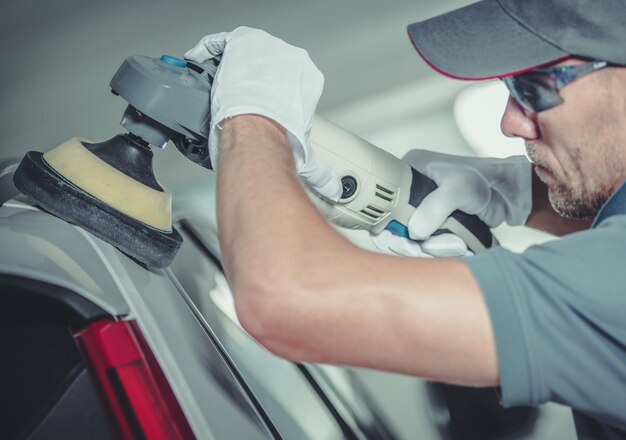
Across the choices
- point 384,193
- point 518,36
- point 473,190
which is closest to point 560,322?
point 518,36

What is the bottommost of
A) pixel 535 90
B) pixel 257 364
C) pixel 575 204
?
pixel 257 364

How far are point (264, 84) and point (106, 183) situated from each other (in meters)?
0.34

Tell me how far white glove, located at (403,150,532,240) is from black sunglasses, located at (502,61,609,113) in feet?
1.55

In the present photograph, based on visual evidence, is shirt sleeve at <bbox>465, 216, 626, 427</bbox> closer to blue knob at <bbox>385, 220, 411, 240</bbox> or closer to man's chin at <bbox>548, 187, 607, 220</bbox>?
man's chin at <bbox>548, 187, 607, 220</bbox>

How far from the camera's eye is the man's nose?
123 cm

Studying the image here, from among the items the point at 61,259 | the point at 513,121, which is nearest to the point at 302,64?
the point at 513,121

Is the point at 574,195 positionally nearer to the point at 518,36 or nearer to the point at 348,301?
the point at 518,36

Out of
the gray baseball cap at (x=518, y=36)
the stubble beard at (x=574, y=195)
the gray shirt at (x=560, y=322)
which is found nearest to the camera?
the gray shirt at (x=560, y=322)

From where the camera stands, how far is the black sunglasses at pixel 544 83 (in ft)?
3.47

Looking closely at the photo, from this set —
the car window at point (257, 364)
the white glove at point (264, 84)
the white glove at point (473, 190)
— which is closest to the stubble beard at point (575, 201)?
the white glove at point (473, 190)

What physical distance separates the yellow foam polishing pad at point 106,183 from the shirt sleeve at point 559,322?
61cm

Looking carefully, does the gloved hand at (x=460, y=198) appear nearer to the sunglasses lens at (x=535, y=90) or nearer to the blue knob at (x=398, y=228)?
the blue knob at (x=398, y=228)

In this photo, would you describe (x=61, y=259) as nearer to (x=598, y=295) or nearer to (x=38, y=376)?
(x=38, y=376)

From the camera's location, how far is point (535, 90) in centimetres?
112
